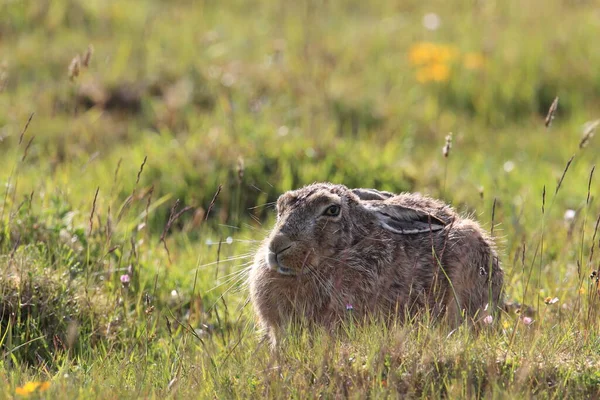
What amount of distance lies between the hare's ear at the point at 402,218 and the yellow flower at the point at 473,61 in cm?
597

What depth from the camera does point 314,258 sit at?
484 centimetres

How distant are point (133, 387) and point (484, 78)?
732 centimetres

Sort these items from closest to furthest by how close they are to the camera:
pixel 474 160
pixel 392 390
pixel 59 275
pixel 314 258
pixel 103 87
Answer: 1. pixel 392 390
2. pixel 314 258
3. pixel 59 275
4. pixel 474 160
5. pixel 103 87

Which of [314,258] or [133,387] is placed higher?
[314,258]

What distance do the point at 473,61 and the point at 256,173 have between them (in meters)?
4.04

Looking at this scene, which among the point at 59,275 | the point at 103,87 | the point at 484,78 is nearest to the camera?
the point at 59,275

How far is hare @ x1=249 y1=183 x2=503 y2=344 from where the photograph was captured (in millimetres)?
4844

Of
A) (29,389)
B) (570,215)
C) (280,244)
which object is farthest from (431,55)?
(29,389)

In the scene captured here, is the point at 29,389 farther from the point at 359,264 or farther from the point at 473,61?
the point at 473,61

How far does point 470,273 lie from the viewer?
16.9ft

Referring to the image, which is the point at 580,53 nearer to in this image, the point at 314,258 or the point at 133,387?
the point at 314,258

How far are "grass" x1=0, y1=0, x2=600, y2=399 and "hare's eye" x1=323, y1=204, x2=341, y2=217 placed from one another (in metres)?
0.55

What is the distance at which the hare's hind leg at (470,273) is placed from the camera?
5.07 m

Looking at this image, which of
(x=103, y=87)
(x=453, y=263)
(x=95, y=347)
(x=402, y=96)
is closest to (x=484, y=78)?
(x=402, y=96)
